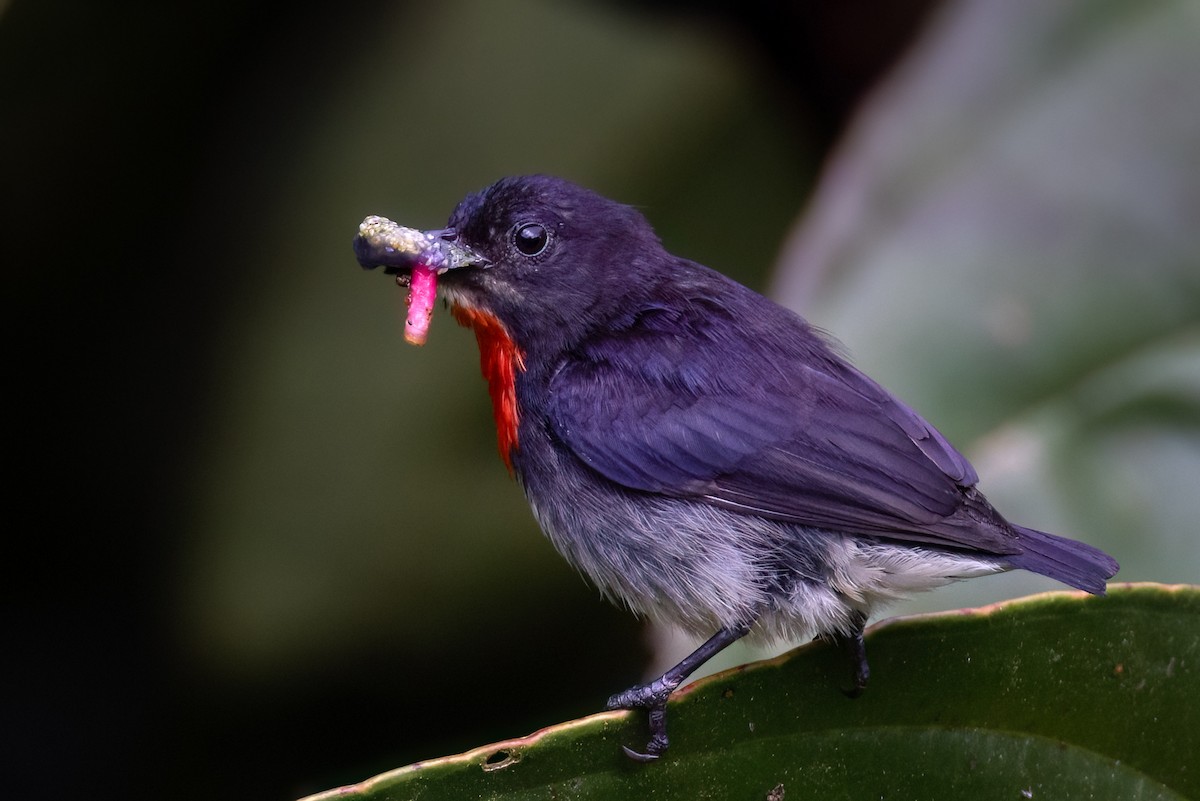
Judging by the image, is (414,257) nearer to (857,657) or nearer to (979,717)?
(857,657)

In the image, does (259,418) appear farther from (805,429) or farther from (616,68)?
(805,429)

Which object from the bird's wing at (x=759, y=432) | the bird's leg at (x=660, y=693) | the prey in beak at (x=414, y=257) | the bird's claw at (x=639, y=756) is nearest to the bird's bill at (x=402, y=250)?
the prey in beak at (x=414, y=257)

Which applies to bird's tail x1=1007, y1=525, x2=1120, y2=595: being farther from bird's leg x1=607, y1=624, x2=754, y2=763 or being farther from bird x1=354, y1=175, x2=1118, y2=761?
bird's leg x1=607, y1=624, x2=754, y2=763

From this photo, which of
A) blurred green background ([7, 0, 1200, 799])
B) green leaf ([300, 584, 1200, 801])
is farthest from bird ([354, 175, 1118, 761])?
blurred green background ([7, 0, 1200, 799])

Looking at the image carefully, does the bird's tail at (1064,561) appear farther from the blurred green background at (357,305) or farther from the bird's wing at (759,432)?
the blurred green background at (357,305)

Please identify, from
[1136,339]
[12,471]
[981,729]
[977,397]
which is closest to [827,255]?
[977,397]

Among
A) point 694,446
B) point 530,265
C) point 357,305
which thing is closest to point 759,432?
point 694,446

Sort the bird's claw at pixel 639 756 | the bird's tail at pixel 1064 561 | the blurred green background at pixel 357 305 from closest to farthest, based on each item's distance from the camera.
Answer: the bird's claw at pixel 639 756 < the bird's tail at pixel 1064 561 < the blurred green background at pixel 357 305
